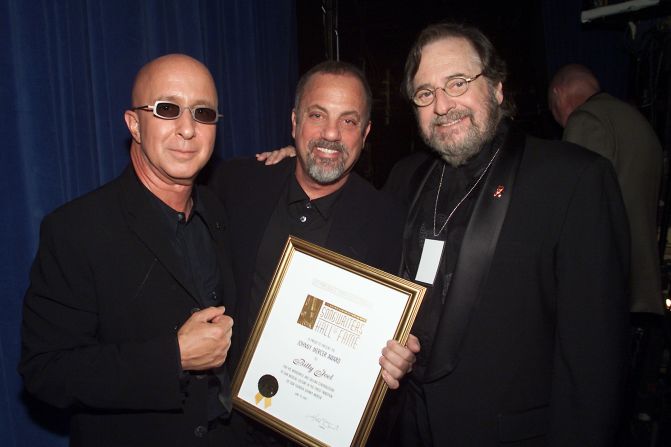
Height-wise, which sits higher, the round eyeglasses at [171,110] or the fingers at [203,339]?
the round eyeglasses at [171,110]

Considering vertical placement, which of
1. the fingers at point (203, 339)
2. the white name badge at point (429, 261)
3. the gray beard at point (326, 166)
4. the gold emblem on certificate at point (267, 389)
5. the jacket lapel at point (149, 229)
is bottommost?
the gold emblem on certificate at point (267, 389)

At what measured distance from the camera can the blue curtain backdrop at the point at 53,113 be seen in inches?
80.0

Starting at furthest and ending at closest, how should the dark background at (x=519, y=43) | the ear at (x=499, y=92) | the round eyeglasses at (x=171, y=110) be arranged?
1. the dark background at (x=519, y=43)
2. the ear at (x=499, y=92)
3. the round eyeglasses at (x=171, y=110)

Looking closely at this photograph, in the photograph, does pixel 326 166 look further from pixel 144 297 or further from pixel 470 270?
pixel 144 297

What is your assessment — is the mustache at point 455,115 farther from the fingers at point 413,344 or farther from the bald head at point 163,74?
the bald head at point 163,74

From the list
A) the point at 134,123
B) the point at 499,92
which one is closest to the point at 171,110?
the point at 134,123

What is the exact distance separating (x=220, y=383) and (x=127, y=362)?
19.6 inches

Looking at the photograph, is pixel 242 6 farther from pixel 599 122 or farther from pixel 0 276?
pixel 599 122

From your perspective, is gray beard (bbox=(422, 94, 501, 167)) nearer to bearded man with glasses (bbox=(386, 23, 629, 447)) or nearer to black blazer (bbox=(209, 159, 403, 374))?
bearded man with glasses (bbox=(386, 23, 629, 447))

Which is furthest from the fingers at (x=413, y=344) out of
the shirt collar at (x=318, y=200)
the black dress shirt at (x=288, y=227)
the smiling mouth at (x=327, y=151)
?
the smiling mouth at (x=327, y=151)

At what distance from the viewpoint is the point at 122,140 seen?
2580 millimetres

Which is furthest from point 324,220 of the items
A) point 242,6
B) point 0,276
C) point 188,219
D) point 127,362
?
point 242,6

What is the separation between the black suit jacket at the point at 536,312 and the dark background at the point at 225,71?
3.06ft

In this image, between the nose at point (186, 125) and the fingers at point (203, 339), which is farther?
the nose at point (186, 125)
